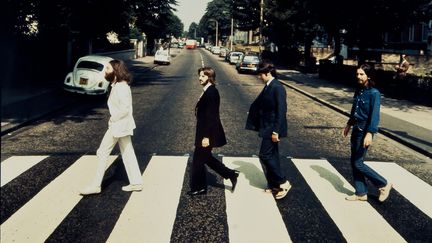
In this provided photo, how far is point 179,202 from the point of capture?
6.12 m

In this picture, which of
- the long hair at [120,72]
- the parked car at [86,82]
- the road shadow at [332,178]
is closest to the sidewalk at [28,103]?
the parked car at [86,82]

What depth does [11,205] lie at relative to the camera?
5883 mm

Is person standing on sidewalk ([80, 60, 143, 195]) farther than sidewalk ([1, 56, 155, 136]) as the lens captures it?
No

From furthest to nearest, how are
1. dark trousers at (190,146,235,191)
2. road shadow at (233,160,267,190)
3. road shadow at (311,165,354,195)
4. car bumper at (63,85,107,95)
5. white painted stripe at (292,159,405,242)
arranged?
car bumper at (63,85,107,95)
road shadow at (233,160,267,190)
road shadow at (311,165,354,195)
dark trousers at (190,146,235,191)
white painted stripe at (292,159,405,242)

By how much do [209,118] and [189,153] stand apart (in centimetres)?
286

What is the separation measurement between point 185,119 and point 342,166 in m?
5.81

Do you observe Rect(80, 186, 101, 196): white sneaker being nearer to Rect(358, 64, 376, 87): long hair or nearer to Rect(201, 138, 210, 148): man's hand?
Rect(201, 138, 210, 148): man's hand

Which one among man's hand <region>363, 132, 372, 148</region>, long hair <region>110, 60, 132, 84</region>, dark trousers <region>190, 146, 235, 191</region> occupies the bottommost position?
dark trousers <region>190, 146, 235, 191</region>

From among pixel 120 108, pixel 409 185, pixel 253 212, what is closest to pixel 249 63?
pixel 409 185

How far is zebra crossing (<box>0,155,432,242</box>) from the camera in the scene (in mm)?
5121

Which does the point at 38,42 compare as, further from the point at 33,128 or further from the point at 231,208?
the point at 231,208

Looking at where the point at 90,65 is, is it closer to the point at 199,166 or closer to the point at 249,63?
the point at 199,166

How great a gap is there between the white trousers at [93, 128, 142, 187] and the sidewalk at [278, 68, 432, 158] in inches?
250

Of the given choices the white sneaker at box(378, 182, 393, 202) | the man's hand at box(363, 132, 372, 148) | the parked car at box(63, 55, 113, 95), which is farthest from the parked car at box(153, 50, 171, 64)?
the man's hand at box(363, 132, 372, 148)
